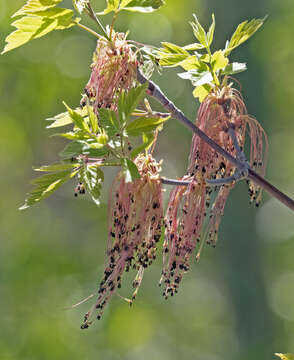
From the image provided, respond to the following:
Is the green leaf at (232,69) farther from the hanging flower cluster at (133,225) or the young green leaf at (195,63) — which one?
the hanging flower cluster at (133,225)

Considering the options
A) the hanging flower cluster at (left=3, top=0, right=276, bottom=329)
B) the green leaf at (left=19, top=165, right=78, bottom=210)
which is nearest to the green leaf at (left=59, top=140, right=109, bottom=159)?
the hanging flower cluster at (left=3, top=0, right=276, bottom=329)

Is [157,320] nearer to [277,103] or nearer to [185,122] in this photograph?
[277,103]

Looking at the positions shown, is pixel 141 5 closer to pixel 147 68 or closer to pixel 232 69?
pixel 147 68

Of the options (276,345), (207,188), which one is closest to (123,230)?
(207,188)

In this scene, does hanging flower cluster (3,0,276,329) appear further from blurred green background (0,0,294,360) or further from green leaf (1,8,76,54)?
blurred green background (0,0,294,360)

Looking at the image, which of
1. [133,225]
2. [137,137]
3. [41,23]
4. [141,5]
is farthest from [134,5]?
[133,225]

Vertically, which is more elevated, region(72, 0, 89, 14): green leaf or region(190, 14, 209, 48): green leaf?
region(72, 0, 89, 14): green leaf
